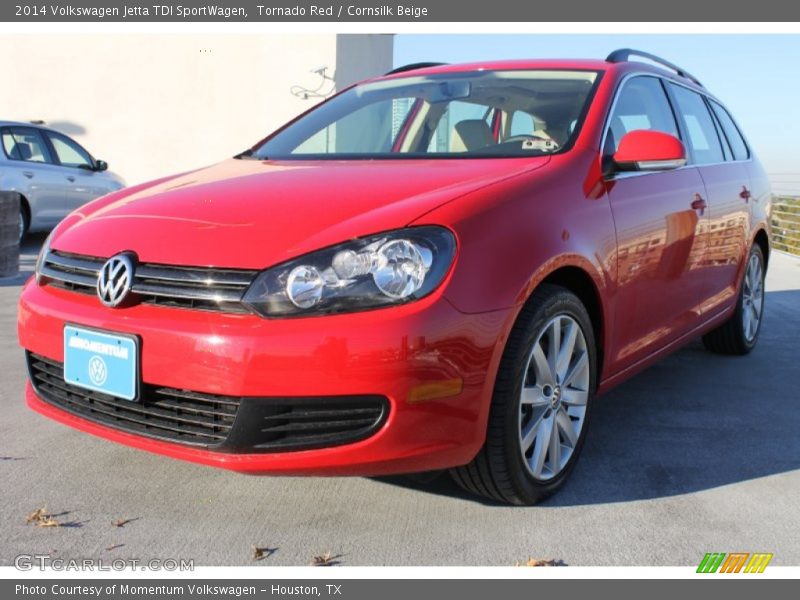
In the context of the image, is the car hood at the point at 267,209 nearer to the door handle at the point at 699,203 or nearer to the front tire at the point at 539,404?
the front tire at the point at 539,404

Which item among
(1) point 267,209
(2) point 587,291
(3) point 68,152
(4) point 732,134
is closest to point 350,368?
(1) point 267,209

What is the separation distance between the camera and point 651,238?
129 inches

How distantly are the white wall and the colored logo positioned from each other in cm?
1297

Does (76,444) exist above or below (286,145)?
below

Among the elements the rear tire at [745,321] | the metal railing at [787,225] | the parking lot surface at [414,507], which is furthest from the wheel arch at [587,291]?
the metal railing at [787,225]

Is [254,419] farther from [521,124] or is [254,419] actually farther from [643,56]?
[643,56]

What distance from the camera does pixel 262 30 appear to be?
567 inches

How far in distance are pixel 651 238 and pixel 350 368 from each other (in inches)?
64.0

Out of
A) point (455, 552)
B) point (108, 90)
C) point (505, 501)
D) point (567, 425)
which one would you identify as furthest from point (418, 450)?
point (108, 90)

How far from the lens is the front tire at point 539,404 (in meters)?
2.48
